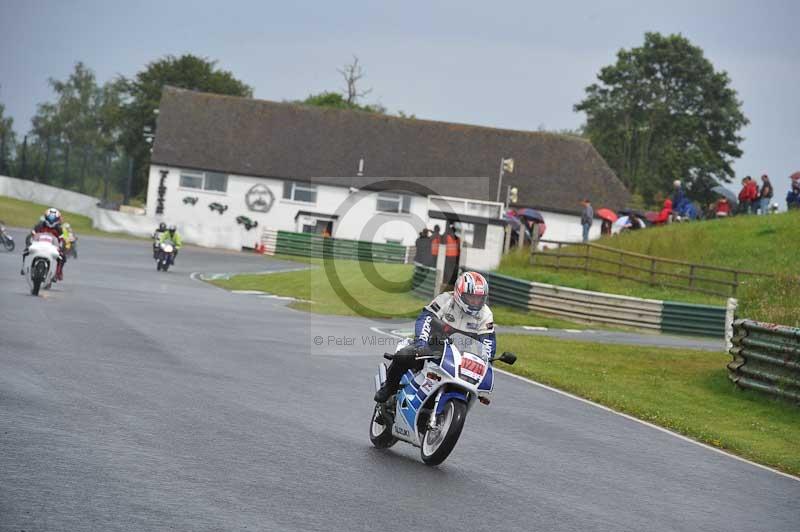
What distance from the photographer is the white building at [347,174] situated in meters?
72.4

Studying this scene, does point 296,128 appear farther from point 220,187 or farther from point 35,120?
point 35,120

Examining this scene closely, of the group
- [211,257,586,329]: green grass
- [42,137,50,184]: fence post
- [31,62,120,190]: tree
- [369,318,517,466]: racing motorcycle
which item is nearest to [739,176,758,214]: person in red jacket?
[211,257,586,329]: green grass

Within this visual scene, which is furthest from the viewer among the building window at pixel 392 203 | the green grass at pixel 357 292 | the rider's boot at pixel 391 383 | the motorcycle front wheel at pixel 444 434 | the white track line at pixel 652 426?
the building window at pixel 392 203

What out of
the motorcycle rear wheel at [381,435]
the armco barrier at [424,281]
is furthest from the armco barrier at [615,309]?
the motorcycle rear wheel at [381,435]

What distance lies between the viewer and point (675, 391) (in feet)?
67.6

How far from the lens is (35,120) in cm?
13262

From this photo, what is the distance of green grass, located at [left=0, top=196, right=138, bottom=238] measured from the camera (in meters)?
65.7

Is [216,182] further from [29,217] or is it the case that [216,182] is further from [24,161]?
[24,161]

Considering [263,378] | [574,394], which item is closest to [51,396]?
[263,378]

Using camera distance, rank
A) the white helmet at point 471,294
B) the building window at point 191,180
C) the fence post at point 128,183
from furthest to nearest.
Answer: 1. the fence post at point 128,183
2. the building window at point 191,180
3. the white helmet at point 471,294

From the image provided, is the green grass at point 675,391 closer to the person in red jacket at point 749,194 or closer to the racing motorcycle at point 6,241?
the person in red jacket at point 749,194

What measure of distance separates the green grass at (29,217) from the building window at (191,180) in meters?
6.32

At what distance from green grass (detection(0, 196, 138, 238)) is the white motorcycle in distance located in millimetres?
39182

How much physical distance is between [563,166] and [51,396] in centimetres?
6511
